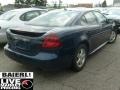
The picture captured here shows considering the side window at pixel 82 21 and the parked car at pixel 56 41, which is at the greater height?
the side window at pixel 82 21

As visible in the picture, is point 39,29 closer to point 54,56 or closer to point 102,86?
point 54,56

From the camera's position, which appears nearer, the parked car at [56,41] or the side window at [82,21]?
the parked car at [56,41]

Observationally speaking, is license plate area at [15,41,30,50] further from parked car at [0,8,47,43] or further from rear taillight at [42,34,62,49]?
parked car at [0,8,47,43]

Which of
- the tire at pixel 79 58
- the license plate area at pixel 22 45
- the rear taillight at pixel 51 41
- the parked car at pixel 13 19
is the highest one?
the parked car at pixel 13 19

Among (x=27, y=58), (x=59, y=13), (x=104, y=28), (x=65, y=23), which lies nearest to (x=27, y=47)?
(x=27, y=58)

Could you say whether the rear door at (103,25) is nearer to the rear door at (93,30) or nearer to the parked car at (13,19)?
the rear door at (93,30)

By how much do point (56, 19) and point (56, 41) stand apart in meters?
1.10

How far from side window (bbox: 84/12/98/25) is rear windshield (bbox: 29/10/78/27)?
42cm

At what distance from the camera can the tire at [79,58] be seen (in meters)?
4.59

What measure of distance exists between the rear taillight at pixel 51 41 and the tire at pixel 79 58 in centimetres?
74

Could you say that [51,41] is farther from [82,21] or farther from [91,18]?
[91,18]

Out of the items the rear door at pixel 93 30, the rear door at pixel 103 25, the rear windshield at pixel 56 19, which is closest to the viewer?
the rear windshield at pixel 56 19

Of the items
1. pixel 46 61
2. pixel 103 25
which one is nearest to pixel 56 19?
pixel 46 61

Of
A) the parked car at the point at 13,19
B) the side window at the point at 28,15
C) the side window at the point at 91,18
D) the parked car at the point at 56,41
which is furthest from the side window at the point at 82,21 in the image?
the side window at the point at 28,15
